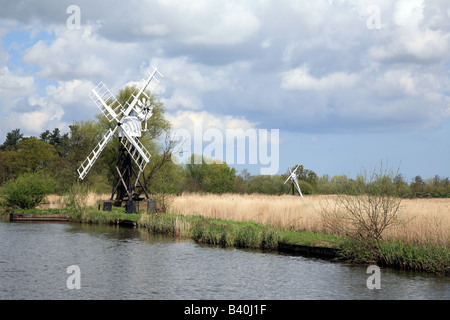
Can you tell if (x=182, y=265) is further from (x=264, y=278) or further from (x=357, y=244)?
(x=357, y=244)

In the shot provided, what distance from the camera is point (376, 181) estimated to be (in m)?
16.4

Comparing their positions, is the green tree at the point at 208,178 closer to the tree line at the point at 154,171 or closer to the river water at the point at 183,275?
the tree line at the point at 154,171

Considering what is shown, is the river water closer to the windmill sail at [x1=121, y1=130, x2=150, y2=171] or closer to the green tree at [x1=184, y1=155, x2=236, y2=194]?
the windmill sail at [x1=121, y1=130, x2=150, y2=171]

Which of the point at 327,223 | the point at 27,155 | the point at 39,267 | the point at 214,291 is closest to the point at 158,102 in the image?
the point at 27,155

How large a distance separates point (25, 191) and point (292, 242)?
2355 centimetres

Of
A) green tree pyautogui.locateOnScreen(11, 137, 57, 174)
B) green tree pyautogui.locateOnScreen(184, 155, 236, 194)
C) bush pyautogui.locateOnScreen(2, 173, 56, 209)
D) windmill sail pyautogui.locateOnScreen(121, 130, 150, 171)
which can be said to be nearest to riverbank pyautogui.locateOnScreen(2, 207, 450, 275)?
windmill sail pyautogui.locateOnScreen(121, 130, 150, 171)

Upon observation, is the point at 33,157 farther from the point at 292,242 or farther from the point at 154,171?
the point at 292,242

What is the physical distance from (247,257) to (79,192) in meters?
18.7

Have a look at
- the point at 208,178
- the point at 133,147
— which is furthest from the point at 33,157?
the point at 133,147

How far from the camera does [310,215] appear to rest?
73.6 ft

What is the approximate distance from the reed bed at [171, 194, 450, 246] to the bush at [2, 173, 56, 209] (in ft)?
33.2

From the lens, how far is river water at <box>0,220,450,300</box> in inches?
501

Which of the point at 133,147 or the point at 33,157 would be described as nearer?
the point at 133,147

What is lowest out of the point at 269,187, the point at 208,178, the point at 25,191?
the point at 25,191
